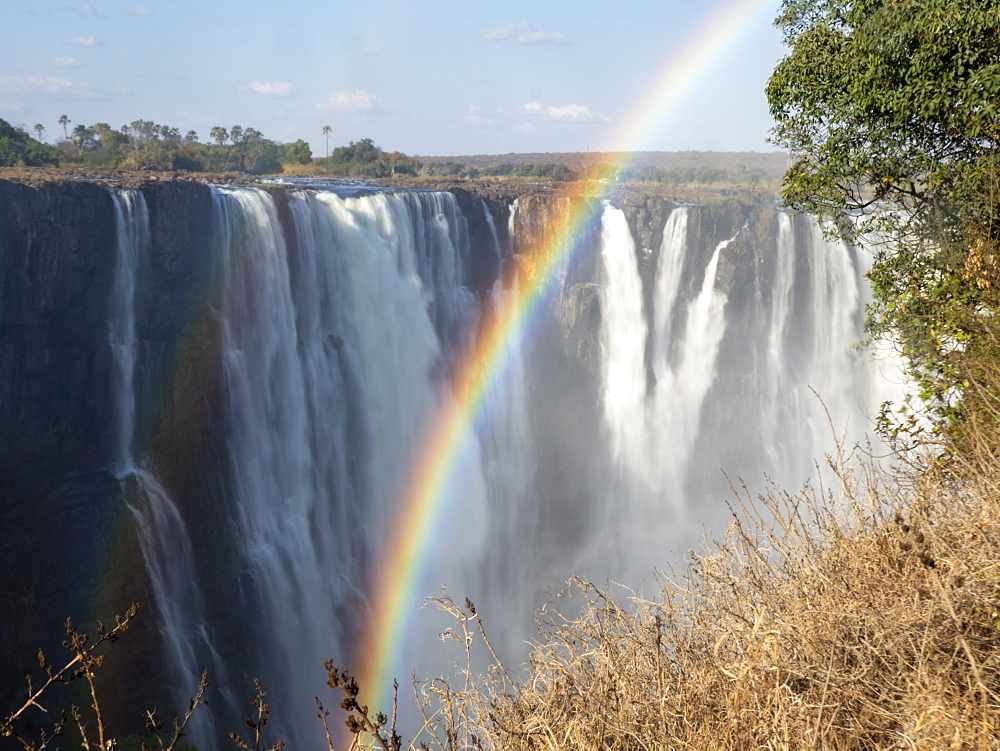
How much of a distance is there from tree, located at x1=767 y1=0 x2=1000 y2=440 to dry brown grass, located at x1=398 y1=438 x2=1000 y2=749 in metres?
2.50

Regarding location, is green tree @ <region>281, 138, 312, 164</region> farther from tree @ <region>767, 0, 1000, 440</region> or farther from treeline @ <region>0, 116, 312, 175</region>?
tree @ <region>767, 0, 1000, 440</region>

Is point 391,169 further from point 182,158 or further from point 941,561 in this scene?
point 941,561

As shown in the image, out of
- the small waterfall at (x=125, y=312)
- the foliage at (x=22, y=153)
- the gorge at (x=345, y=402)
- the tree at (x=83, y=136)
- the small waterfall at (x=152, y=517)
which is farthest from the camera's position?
the tree at (x=83, y=136)

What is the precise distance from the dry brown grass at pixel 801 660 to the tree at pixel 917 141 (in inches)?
98.3

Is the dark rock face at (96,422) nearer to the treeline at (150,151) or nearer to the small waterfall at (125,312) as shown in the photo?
the small waterfall at (125,312)

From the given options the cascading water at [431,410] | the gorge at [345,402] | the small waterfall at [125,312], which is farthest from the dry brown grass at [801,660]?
the small waterfall at [125,312]

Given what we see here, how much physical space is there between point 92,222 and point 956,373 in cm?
1414

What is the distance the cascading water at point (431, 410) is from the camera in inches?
619

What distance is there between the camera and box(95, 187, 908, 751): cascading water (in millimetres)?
15719

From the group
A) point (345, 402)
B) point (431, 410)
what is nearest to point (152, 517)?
point (345, 402)

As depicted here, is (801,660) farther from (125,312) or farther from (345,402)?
(345,402)

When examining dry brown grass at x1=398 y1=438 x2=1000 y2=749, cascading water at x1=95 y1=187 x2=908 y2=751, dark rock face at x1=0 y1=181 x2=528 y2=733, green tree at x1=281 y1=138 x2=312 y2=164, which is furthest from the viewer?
green tree at x1=281 y1=138 x2=312 y2=164

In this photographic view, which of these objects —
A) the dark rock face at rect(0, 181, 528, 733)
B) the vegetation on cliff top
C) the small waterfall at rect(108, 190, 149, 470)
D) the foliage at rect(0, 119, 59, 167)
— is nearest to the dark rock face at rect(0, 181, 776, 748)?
the dark rock face at rect(0, 181, 528, 733)

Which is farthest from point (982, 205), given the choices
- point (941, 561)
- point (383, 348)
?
point (383, 348)
